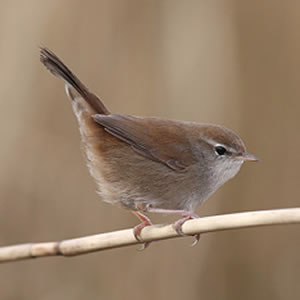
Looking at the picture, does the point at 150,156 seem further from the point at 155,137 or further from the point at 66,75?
the point at 66,75

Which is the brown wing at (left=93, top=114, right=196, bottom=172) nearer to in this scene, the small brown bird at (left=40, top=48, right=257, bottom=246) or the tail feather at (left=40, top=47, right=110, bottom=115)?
the small brown bird at (left=40, top=48, right=257, bottom=246)

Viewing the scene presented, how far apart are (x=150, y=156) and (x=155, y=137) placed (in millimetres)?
136

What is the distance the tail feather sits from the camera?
3.05 metres

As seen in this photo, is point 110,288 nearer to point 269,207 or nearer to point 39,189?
point 39,189

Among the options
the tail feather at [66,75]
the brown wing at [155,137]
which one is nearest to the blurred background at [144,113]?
the brown wing at [155,137]

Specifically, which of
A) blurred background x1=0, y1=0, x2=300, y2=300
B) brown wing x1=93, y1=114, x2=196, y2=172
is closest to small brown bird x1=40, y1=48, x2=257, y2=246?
brown wing x1=93, y1=114, x2=196, y2=172

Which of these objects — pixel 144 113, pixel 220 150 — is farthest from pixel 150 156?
pixel 144 113

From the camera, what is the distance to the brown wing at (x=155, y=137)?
10.6 feet

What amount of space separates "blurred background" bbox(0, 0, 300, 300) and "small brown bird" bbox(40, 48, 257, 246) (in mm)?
1073

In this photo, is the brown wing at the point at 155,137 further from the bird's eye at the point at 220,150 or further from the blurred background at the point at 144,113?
the blurred background at the point at 144,113

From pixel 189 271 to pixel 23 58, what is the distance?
2.27 meters

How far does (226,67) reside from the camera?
14.7ft

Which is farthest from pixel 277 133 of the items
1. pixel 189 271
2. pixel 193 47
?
pixel 189 271

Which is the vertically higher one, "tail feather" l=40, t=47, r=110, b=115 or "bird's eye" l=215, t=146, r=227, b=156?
"tail feather" l=40, t=47, r=110, b=115
